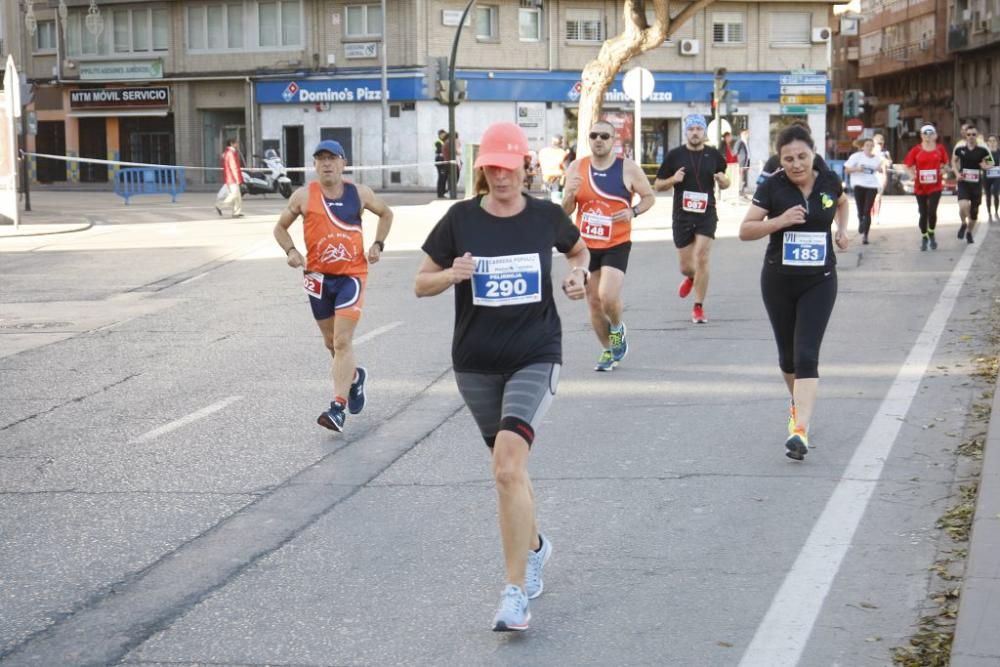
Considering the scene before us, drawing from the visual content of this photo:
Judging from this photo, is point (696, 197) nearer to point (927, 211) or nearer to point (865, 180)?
point (927, 211)

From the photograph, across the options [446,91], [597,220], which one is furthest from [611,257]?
[446,91]

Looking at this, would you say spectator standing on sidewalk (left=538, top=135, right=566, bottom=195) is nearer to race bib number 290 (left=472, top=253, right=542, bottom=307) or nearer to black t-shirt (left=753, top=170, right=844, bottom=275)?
black t-shirt (left=753, top=170, right=844, bottom=275)

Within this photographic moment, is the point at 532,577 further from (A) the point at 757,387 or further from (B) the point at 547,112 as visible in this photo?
(B) the point at 547,112

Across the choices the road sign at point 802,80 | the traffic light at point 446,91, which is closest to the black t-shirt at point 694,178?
the traffic light at point 446,91

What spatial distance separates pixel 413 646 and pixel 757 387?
5609 mm

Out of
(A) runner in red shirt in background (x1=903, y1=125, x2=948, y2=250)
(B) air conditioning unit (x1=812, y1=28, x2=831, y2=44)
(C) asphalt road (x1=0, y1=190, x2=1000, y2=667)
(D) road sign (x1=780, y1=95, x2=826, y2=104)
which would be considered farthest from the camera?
(B) air conditioning unit (x1=812, y1=28, x2=831, y2=44)

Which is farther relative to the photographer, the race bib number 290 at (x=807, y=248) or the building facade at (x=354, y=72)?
the building facade at (x=354, y=72)

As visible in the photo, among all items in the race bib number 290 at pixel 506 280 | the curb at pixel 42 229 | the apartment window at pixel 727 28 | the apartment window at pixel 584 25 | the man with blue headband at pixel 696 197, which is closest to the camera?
the race bib number 290 at pixel 506 280

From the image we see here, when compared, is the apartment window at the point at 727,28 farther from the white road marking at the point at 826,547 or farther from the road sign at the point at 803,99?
the white road marking at the point at 826,547

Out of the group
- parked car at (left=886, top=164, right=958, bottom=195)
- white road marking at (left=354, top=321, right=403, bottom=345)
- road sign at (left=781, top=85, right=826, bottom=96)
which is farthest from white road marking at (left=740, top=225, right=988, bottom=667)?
road sign at (left=781, top=85, right=826, bottom=96)

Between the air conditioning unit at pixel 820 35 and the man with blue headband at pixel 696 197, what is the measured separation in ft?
154

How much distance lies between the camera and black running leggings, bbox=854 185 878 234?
23391 mm

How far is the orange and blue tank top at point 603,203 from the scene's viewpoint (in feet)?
36.7

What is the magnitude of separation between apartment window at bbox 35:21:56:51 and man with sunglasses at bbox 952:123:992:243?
45842 millimetres
